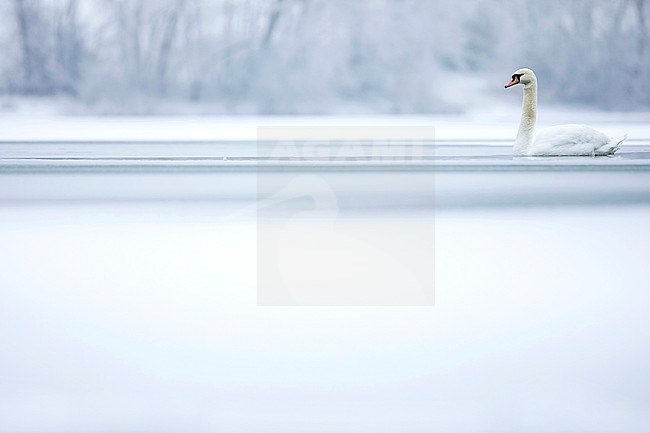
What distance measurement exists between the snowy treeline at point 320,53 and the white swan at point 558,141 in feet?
26.7

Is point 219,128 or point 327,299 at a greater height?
point 219,128

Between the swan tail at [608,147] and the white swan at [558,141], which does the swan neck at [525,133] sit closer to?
the white swan at [558,141]

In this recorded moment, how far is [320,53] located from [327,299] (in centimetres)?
1133

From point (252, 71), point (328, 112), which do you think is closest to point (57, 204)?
point (328, 112)

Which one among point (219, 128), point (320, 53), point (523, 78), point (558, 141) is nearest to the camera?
point (558, 141)

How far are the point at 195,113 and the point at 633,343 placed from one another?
428 inches

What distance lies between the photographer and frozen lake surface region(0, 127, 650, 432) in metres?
1.22

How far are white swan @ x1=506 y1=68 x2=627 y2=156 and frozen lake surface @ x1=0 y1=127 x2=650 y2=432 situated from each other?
0.13m

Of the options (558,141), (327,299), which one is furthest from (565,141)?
(327,299)

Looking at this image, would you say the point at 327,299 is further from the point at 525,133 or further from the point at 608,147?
the point at 608,147

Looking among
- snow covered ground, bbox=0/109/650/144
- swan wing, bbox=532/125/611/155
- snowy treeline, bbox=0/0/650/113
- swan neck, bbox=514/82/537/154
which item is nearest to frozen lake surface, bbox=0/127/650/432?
swan wing, bbox=532/125/611/155

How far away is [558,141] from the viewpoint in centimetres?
346

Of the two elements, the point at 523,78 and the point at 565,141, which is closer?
the point at 565,141

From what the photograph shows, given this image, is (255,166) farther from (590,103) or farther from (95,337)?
(590,103)
